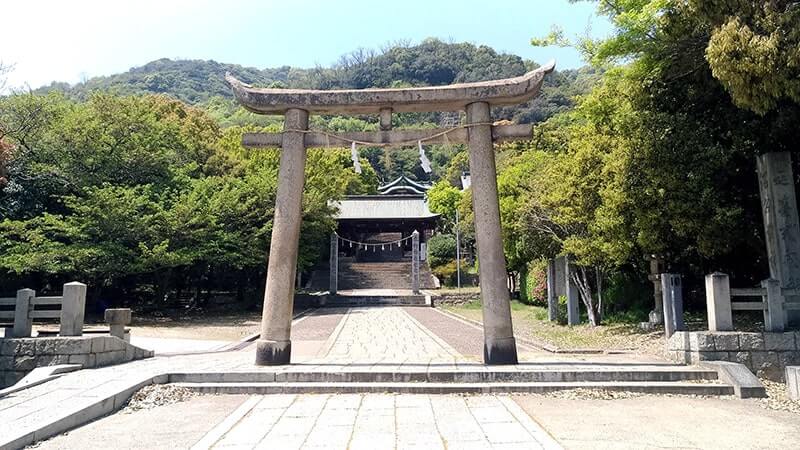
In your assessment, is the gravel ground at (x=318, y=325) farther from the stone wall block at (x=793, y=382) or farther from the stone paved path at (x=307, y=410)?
the stone wall block at (x=793, y=382)

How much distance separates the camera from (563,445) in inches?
177

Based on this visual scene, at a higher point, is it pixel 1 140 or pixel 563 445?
pixel 1 140

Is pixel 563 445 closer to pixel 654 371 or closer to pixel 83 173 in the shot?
pixel 654 371

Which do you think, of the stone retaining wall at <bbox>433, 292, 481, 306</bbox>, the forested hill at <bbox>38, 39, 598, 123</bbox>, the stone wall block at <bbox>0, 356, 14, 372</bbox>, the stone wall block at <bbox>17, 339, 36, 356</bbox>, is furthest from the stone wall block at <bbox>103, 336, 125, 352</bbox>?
the forested hill at <bbox>38, 39, 598, 123</bbox>

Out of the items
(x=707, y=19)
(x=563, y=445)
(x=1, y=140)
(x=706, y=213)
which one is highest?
(x=1, y=140)

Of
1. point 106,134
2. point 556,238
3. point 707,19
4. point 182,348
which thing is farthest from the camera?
point 106,134

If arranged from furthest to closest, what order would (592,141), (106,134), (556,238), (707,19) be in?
1. (106,134)
2. (556,238)
3. (592,141)
4. (707,19)

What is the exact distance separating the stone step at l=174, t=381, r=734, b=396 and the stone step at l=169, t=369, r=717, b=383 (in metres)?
0.16

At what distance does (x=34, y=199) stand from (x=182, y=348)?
1262 centimetres

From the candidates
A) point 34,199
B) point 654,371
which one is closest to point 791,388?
point 654,371

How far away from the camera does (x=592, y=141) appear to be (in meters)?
13.2

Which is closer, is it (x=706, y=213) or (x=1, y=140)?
(x=706, y=213)

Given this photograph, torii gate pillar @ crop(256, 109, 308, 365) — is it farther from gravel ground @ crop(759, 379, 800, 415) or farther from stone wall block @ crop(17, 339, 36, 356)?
gravel ground @ crop(759, 379, 800, 415)

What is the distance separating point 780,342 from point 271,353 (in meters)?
7.98
